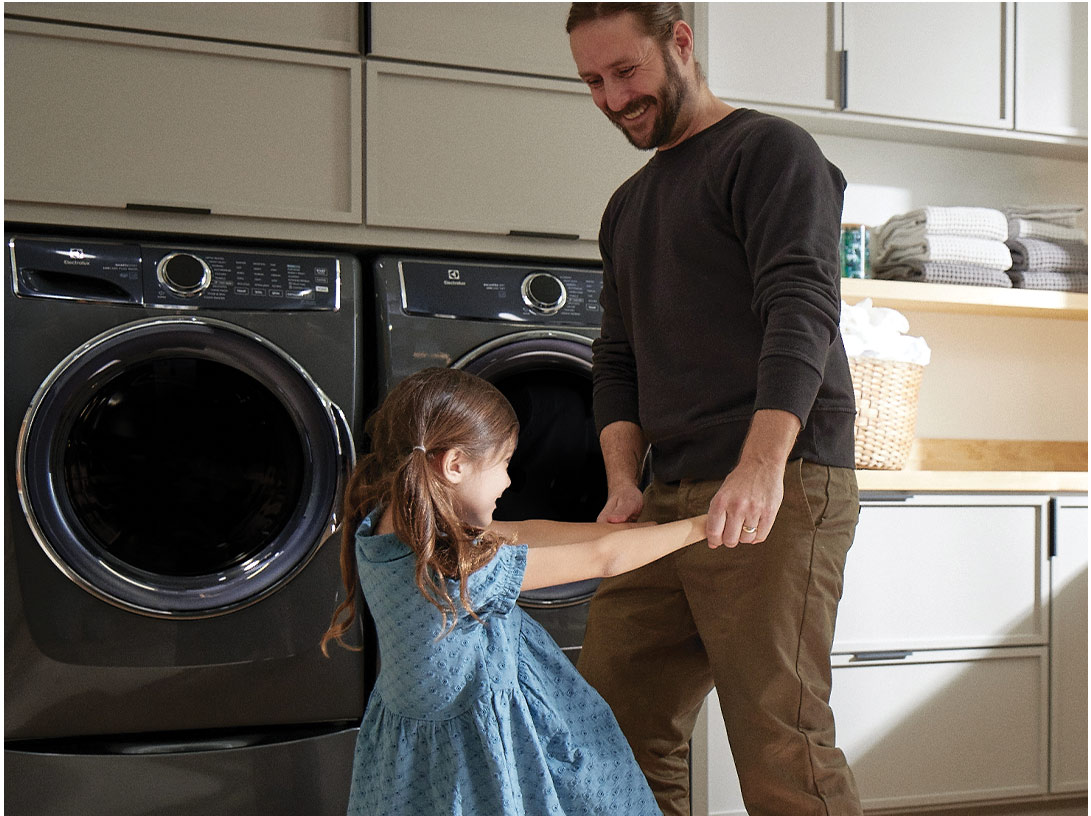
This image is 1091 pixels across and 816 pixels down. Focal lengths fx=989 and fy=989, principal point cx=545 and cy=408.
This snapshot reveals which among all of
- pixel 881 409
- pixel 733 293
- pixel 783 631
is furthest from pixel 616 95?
pixel 881 409

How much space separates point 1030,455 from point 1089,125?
87 cm

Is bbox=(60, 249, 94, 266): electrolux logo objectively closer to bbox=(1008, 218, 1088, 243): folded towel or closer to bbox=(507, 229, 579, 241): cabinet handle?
bbox=(507, 229, 579, 241): cabinet handle

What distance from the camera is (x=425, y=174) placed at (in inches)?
77.0

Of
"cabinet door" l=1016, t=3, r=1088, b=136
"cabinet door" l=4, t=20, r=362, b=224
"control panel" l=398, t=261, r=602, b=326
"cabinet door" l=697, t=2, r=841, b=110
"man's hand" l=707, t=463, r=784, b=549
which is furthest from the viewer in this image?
"cabinet door" l=1016, t=3, r=1088, b=136

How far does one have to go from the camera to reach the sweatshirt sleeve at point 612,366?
1529 mm

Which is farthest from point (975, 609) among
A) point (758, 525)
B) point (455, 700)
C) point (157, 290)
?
point (157, 290)

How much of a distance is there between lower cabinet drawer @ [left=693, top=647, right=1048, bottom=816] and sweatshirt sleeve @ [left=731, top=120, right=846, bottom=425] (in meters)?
1.05

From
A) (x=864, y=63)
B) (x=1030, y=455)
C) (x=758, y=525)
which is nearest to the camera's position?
(x=758, y=525)

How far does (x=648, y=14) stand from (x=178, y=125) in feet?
3.21

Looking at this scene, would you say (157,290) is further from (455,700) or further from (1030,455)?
(1030,455)

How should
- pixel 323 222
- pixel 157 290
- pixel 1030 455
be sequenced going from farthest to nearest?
pixel 1030 455, pixel 323 222, pixel 157 290

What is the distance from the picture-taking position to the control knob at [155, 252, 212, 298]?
175cm

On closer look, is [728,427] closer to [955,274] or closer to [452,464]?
[452,464]

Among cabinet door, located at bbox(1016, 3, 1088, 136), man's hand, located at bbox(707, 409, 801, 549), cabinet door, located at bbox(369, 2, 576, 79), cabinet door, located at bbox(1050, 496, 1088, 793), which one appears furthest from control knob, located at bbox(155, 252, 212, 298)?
cabinet door, located at bbox(1016, 3, 1088, 136)
